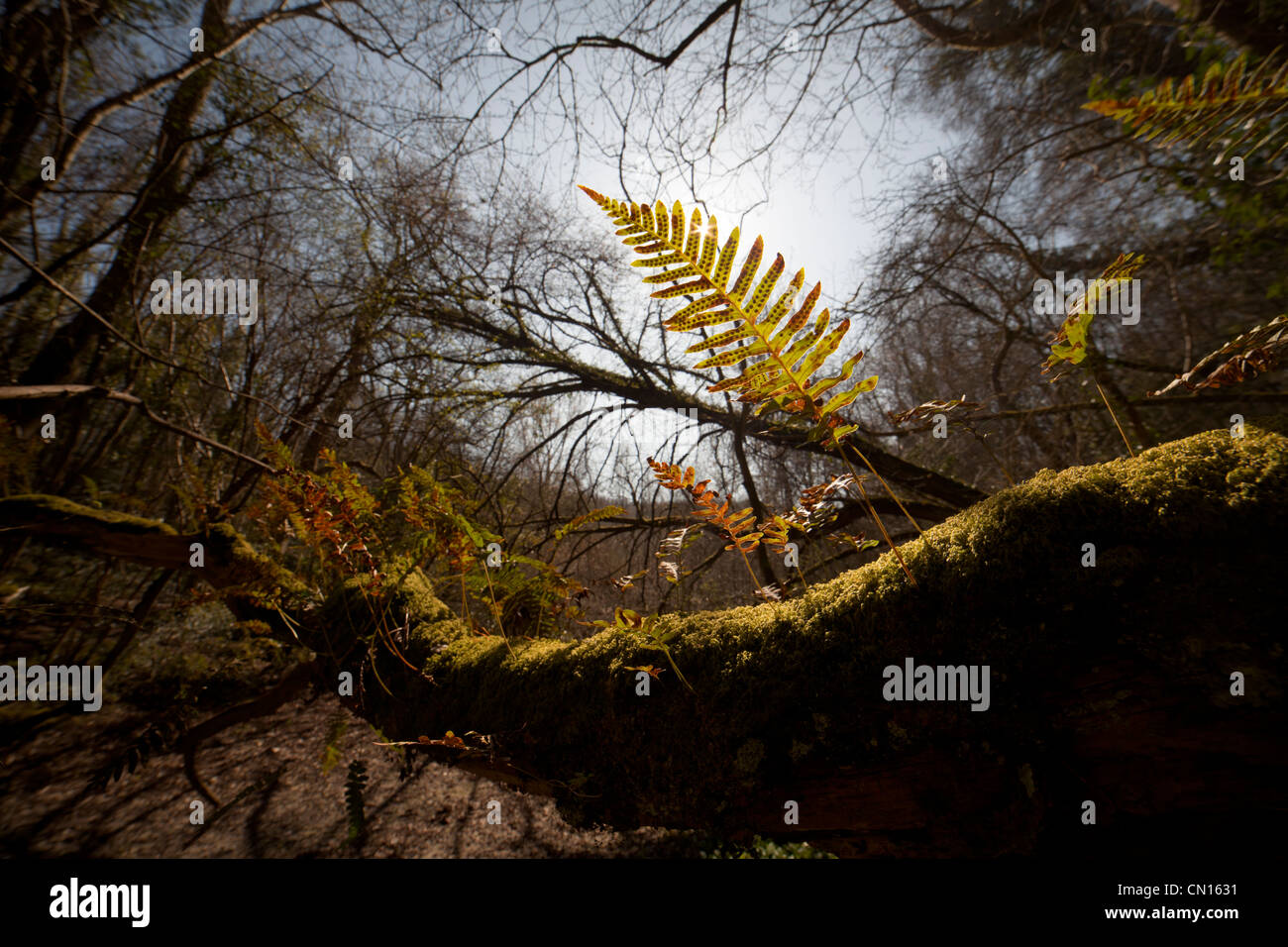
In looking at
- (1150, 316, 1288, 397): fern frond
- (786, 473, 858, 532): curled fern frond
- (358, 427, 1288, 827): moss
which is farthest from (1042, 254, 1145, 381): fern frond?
(786, 473, 858, 532): curled fern frond

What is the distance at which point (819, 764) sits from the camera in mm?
875

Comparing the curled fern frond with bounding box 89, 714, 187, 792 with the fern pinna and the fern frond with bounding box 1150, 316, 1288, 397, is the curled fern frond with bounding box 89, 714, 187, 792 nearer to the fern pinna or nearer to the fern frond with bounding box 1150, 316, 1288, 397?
the fern pinna

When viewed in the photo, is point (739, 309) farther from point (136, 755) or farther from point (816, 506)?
point (136, 755)

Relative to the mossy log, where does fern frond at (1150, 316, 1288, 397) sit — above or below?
above

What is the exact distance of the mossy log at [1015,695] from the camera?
Result: 66 centimetres

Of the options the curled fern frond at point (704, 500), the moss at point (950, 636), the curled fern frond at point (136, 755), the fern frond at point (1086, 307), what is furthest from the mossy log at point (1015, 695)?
the curled fern frond at point (136, 755)

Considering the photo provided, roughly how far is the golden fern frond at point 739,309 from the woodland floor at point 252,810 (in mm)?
3233

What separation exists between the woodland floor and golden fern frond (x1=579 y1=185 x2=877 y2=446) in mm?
3233

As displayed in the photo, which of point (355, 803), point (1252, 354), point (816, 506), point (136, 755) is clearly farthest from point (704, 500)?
point (136, 755)

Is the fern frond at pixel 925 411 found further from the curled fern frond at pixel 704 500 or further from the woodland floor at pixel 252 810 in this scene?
the woodland floor at pixel 252 810

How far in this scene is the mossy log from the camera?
0.66 meters
